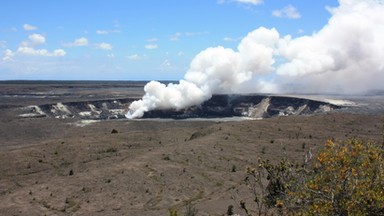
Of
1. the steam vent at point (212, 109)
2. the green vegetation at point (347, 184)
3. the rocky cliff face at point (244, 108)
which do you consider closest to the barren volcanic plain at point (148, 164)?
the green vegetation at point (347, 184)

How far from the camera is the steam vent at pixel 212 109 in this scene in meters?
115

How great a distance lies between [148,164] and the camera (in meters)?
48.8

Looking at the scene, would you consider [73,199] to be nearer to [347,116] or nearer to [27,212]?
[27,212]

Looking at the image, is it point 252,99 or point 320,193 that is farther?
point 252,99

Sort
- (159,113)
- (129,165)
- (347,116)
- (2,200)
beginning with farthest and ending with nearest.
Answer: (159,113) → (347,116) → (129,165) → (2,200)

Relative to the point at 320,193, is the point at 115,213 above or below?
below

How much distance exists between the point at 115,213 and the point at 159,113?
3431 inches

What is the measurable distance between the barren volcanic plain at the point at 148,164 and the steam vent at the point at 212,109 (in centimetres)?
3068

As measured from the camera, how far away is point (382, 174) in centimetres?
1346

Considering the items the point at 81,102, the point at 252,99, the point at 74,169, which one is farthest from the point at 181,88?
the point at 74,169

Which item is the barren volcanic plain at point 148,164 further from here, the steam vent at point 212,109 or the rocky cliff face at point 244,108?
the rocky cliff face at point 244,108

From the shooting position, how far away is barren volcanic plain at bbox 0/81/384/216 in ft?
124

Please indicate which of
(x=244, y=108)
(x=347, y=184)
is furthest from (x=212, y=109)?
(x=347, y=184)

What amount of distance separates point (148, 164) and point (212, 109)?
253ft
